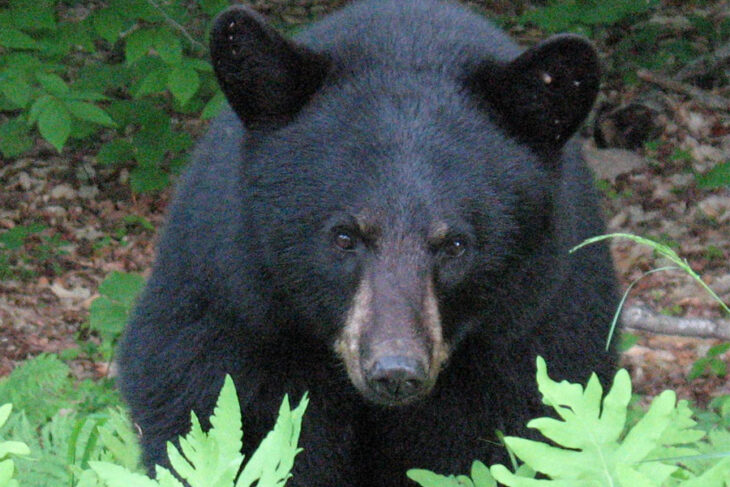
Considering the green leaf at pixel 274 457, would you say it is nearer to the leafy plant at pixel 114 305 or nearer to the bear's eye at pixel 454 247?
the bear's eye at pixel 454 247

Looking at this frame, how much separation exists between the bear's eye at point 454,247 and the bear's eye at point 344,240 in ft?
0.75

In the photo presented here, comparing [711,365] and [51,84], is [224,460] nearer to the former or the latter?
[711,365]

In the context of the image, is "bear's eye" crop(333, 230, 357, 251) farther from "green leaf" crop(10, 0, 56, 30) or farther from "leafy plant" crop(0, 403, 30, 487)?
"green leaf" crop(10, 0, 56, 30)

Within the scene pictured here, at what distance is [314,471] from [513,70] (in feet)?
4.27

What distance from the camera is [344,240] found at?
2898 mm

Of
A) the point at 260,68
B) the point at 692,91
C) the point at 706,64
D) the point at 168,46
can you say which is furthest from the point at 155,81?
the point at 706,64

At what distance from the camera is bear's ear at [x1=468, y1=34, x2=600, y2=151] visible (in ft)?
9.57

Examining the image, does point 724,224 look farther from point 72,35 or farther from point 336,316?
point 336,316

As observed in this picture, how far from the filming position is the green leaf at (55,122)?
5.55m

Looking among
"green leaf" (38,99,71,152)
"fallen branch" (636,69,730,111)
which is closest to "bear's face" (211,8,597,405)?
"green leaf" (38,99,71,152)

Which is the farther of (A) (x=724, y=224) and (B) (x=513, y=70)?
(A) (x=724, y=224)

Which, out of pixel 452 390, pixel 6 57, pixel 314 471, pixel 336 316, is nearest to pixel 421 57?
pixel 336 316

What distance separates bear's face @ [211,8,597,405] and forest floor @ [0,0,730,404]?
295 cm

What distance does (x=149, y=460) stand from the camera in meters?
3.38
